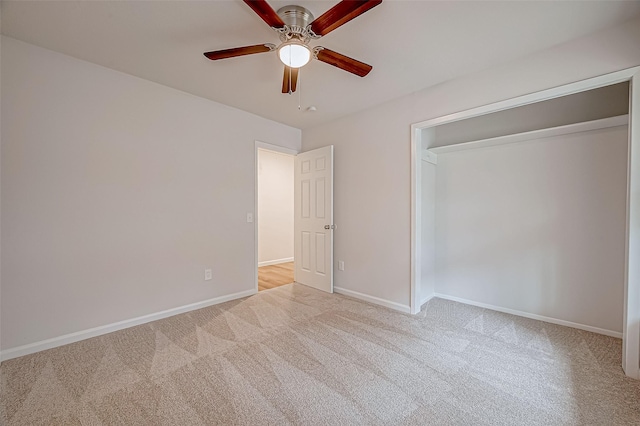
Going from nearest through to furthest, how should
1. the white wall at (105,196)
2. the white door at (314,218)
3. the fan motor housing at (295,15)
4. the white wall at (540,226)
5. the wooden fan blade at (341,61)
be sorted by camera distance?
the fan motor housing at (295,15), the wooden fan blade at (341,61), the white wall at (105,196), the white wall at (540,226), the white door at (314,218)

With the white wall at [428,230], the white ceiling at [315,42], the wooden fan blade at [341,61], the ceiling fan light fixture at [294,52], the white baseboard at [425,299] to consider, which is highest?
the white ceiling at [315,42]

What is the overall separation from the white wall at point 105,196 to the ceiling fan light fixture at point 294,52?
1.80 metres

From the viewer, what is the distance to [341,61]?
1.98 meters

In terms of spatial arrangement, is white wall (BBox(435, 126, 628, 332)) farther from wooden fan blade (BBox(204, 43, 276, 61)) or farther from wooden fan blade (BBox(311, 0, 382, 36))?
wooden fan blade (BBox(204, 43, 276, 61))

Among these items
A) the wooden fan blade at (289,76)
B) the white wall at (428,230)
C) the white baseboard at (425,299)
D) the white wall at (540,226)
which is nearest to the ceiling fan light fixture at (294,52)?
the wooden fan blade at (289,76)

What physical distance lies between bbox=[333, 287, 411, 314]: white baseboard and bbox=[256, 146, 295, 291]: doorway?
74.3 inches

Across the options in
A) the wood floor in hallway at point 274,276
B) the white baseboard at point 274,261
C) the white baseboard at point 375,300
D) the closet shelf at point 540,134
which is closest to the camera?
the closet shelf at point 540,134

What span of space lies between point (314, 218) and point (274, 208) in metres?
2.16

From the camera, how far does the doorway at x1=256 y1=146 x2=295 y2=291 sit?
5.75m

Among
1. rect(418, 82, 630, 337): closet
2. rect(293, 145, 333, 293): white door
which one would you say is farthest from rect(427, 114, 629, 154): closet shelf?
rect(293, 145, 333, 293): white door

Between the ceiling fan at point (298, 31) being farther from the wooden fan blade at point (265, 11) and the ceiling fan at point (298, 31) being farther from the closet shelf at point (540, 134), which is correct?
the closet shelf at point (540, 134)

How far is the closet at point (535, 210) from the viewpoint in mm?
2562

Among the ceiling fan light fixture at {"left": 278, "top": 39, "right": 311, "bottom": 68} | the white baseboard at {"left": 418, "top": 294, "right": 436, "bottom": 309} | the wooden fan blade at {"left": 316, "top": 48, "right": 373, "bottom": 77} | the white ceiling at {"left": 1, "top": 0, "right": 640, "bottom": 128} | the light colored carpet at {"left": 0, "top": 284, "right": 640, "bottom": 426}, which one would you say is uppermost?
the white ceiling at {"left": 1, "top": 0, "right": 640, "bottom": 128}

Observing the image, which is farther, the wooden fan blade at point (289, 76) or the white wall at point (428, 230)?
the white wall at point (428, 230)
